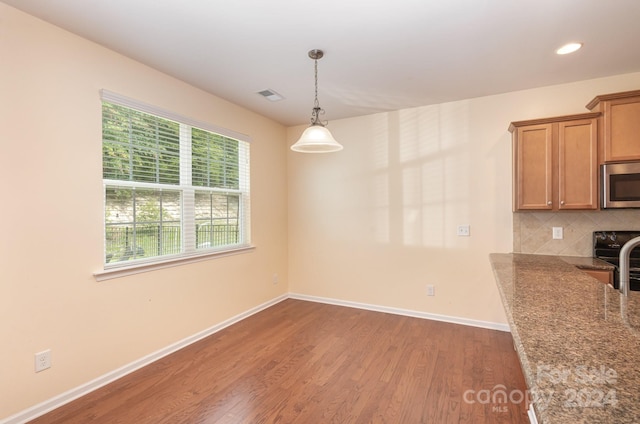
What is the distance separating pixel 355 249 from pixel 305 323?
4.03 ft

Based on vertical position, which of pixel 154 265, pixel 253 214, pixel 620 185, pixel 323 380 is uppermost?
pixel 620 185

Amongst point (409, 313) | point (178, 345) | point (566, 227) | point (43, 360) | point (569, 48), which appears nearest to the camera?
point (43, 360)

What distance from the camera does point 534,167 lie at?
3006 millimetres

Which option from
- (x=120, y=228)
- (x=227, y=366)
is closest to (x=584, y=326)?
(x=227, y=366)

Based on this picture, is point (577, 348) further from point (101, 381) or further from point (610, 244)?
point (101, 381)

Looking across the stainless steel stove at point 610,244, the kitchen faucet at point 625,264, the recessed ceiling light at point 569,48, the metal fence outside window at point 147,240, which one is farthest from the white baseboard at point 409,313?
the recessed ceiling light at point 569,48

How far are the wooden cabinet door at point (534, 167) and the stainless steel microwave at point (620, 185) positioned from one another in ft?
1.29

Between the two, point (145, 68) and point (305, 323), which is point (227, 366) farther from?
point (145, 68)

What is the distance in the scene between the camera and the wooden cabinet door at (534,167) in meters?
2.95

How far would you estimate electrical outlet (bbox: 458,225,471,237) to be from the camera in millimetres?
3572

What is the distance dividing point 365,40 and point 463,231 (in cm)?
244

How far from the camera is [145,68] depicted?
107 inches

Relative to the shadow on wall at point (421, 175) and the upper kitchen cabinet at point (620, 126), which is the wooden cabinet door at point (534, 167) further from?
the shadow on wall at point (421, 175)

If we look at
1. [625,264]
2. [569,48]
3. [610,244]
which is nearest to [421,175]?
[569,48]
